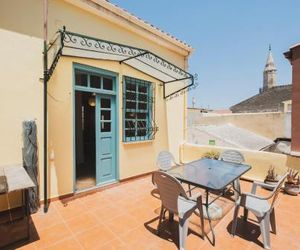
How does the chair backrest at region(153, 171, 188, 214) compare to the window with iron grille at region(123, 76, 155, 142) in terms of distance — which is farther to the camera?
the window with iron grille at region(123, 76, 155, 142)

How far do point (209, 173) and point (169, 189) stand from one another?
1122 millimetres

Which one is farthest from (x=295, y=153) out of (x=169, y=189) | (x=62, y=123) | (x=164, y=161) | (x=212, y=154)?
(x=62, y=123)

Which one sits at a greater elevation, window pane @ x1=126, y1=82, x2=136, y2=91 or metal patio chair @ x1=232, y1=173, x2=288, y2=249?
window pane @ x1=126, y1=82, x2=136, y2=91

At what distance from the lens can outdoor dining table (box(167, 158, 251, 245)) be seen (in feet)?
8.55

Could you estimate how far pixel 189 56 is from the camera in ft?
22.5

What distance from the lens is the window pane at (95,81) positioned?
4.37 meters

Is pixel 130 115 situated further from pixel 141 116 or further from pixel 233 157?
pixel 233 157

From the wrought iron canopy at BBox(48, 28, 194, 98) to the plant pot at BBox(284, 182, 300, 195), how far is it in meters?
3.55

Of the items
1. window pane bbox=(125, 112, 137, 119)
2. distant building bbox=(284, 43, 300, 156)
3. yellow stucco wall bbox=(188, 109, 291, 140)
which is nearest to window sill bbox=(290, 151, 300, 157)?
distant building bbox=(284, 43, 300, 156)

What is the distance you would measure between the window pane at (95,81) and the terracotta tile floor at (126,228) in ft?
8.49


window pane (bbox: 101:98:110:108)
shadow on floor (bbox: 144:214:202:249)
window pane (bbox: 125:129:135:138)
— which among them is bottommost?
shadow on floor (bbox: 144:214:202:249)

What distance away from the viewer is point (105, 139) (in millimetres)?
4688

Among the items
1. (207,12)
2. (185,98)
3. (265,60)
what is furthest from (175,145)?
(265,60)

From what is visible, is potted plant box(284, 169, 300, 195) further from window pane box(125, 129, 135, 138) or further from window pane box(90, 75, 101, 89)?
window pane box(90, 75, 101, 89)
